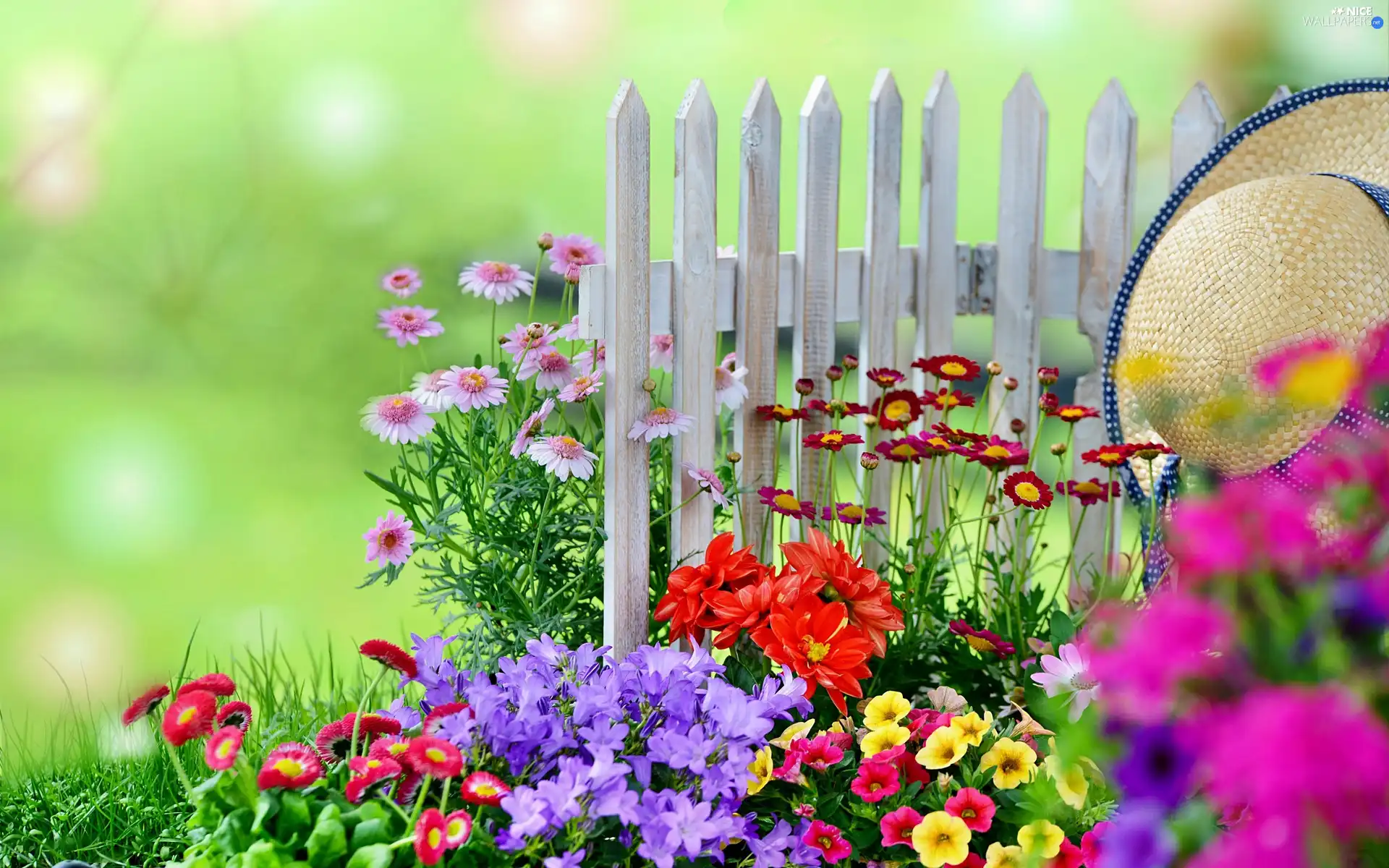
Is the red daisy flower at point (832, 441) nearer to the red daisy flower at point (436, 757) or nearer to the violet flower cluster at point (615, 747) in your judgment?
the violet flower cluster at point (615, 747)

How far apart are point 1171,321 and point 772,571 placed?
99cm

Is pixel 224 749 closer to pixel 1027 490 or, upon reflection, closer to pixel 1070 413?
pixel 1027 490

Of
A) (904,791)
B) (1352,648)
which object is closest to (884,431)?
(904,791)

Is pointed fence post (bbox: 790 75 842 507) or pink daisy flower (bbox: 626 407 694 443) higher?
pointed fence post (bbox: 790 75 842 507)

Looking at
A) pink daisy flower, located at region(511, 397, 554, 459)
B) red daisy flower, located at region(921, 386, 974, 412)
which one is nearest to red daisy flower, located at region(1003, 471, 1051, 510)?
red daisy flower, located at region(921, 386, 974, 412)

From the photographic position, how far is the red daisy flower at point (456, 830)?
155cm

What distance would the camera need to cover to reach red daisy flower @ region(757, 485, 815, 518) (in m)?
2.46

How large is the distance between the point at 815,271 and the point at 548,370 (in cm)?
82

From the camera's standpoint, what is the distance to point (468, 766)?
73.7 inches

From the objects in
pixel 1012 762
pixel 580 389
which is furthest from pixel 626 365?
pixel 1012 762

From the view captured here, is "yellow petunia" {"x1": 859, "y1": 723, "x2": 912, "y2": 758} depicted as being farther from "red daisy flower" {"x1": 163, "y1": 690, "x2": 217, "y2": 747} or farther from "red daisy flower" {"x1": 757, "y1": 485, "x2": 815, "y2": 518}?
"red daisy flower" {"x1": 163, "y1": 690, "x2": 217, "y2": 747}

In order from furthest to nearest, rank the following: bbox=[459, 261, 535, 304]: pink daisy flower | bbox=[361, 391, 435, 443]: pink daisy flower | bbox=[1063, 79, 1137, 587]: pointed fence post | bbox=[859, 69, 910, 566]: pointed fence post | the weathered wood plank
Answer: bbox=[1063, 79, 1137, 587]: pointed fence post < the weathered wood plank < bbox=[859, 69, 910, 566]: pointed fence post < bbox=[459, 261, 535, 304]: pink daisy flower < bbox=[361, 391, 435, 443]: pink daisy flower

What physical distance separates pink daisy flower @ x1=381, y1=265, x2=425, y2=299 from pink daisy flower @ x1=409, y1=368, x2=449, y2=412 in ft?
0.87

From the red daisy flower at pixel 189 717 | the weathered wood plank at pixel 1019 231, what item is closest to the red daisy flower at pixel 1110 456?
the weathered wood plank at pixel 1019 231
